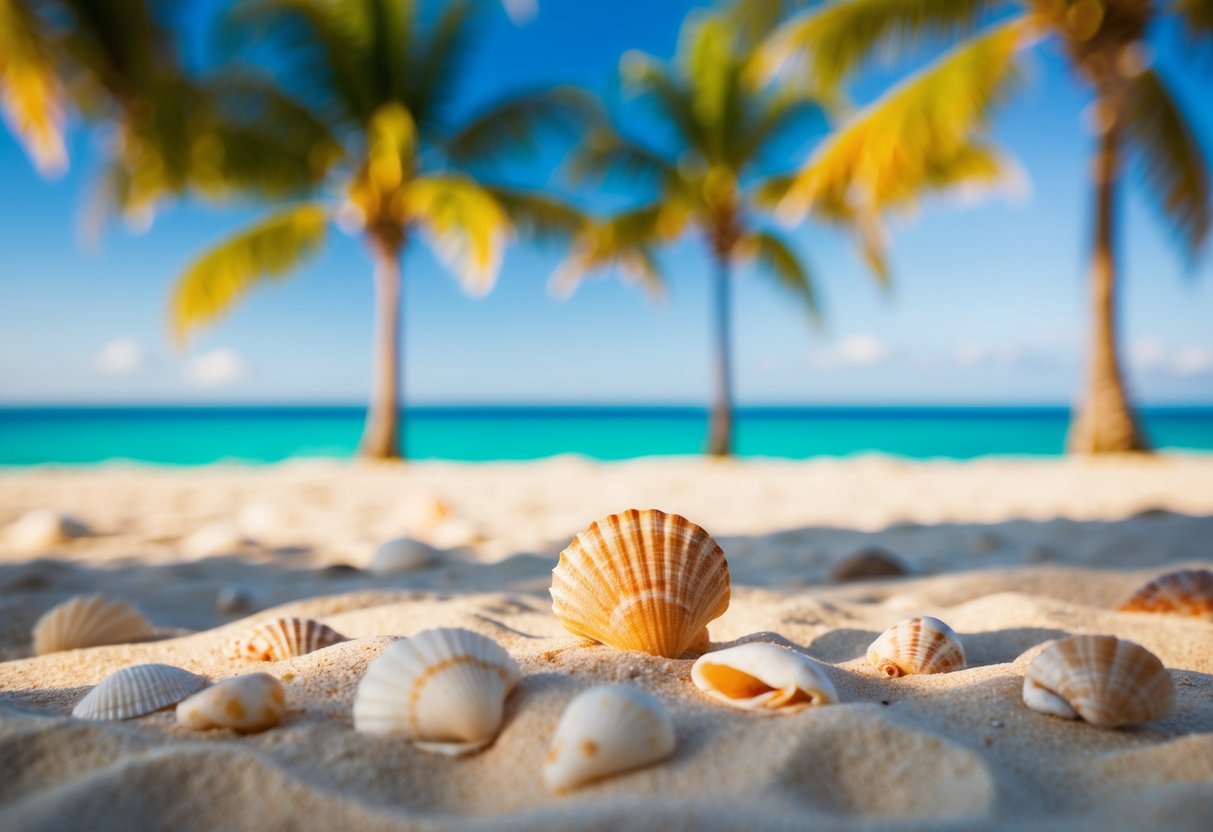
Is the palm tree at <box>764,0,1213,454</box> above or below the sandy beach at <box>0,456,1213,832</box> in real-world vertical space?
above

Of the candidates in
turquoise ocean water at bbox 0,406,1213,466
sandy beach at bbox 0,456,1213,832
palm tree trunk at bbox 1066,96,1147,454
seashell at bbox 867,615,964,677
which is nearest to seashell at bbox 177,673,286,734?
sandy beach at bbox 0,456,1213,832

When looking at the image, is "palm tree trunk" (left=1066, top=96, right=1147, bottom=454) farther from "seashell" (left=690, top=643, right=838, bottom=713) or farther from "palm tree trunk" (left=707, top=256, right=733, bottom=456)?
"seashell" (left=690, top=643, right=838, bottom=713)

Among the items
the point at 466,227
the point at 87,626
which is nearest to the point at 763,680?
the point at 87,626

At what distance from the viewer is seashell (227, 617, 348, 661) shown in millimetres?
1519

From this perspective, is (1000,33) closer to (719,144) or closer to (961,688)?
(719,144)

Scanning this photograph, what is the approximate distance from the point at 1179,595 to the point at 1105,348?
7635 mm

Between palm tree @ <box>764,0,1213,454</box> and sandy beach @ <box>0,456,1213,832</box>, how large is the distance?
16.3 feet

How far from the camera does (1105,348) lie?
26.4 ft

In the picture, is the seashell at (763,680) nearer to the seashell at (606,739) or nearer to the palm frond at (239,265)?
the seashell at (606,739)

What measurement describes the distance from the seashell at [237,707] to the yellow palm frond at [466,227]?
24.6 feet

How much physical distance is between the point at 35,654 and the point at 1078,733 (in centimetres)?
231

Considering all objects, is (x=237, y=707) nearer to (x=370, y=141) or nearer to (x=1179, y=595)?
(x=1179, y=595)

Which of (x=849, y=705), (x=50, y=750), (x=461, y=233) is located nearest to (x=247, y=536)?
(x=50, y=750)

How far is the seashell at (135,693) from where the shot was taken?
1.14 m
